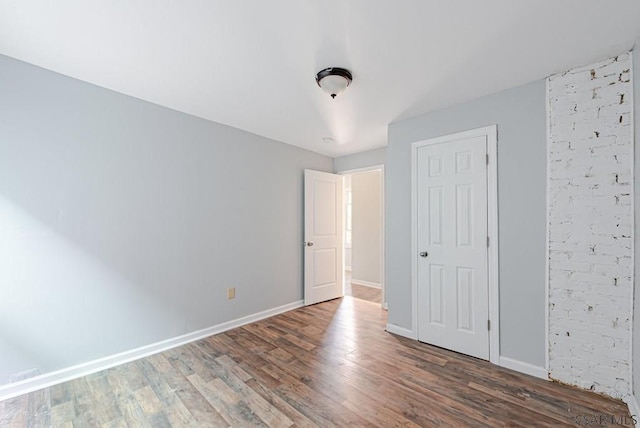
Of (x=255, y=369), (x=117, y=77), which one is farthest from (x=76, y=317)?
(x=117, y=77)

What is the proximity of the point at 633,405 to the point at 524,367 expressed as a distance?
610 millimetres

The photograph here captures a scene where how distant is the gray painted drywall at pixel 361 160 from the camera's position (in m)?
4.24

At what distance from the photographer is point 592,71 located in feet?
6.70

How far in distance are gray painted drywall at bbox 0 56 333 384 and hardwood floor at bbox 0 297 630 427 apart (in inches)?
15.3

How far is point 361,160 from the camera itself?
4469 millimetres

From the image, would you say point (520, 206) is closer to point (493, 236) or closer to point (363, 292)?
point (493, 236)

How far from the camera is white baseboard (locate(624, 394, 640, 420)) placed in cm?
170

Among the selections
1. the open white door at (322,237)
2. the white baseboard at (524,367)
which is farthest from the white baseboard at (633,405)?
the open white door at (322,237)

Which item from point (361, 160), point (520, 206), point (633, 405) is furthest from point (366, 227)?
point (633, 405)

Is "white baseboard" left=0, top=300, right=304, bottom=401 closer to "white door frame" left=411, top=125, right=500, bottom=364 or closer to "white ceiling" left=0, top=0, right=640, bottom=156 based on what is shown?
"white ceiling" left=0, top=0, right=640, bottom=156

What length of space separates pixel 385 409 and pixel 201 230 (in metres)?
2.44

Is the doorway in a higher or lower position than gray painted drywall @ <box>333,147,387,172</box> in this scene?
lower

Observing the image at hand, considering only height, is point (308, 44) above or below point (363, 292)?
above

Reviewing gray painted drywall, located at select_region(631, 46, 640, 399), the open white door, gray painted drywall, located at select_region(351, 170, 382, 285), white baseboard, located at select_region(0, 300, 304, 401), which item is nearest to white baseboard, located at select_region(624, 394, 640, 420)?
gray painted drywall, located at select_region(631, 46, 640, 399)
